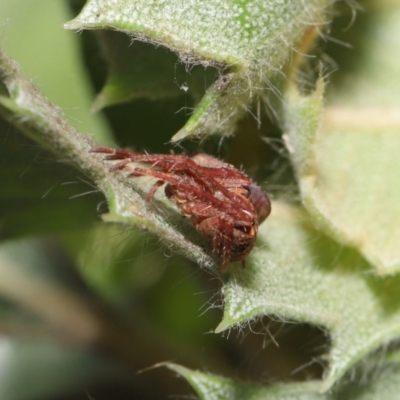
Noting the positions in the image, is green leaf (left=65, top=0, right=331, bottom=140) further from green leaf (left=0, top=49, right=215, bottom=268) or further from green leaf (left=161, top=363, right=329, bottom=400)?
green leaf (left=161, top=363, right=329, bottom=400)

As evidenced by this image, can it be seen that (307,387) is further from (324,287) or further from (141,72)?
(141,72)

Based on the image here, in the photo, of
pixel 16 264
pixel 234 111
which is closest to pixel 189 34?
pixel 234 111

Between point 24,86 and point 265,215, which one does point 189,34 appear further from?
point 265,215

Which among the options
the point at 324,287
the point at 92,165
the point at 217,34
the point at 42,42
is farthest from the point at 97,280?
the point at 217,34

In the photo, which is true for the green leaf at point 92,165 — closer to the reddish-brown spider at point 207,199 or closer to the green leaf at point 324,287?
the reddish-brown spider at point 207,199

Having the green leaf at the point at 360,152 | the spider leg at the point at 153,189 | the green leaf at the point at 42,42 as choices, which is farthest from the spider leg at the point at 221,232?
the green leaf at the point at 42,42
